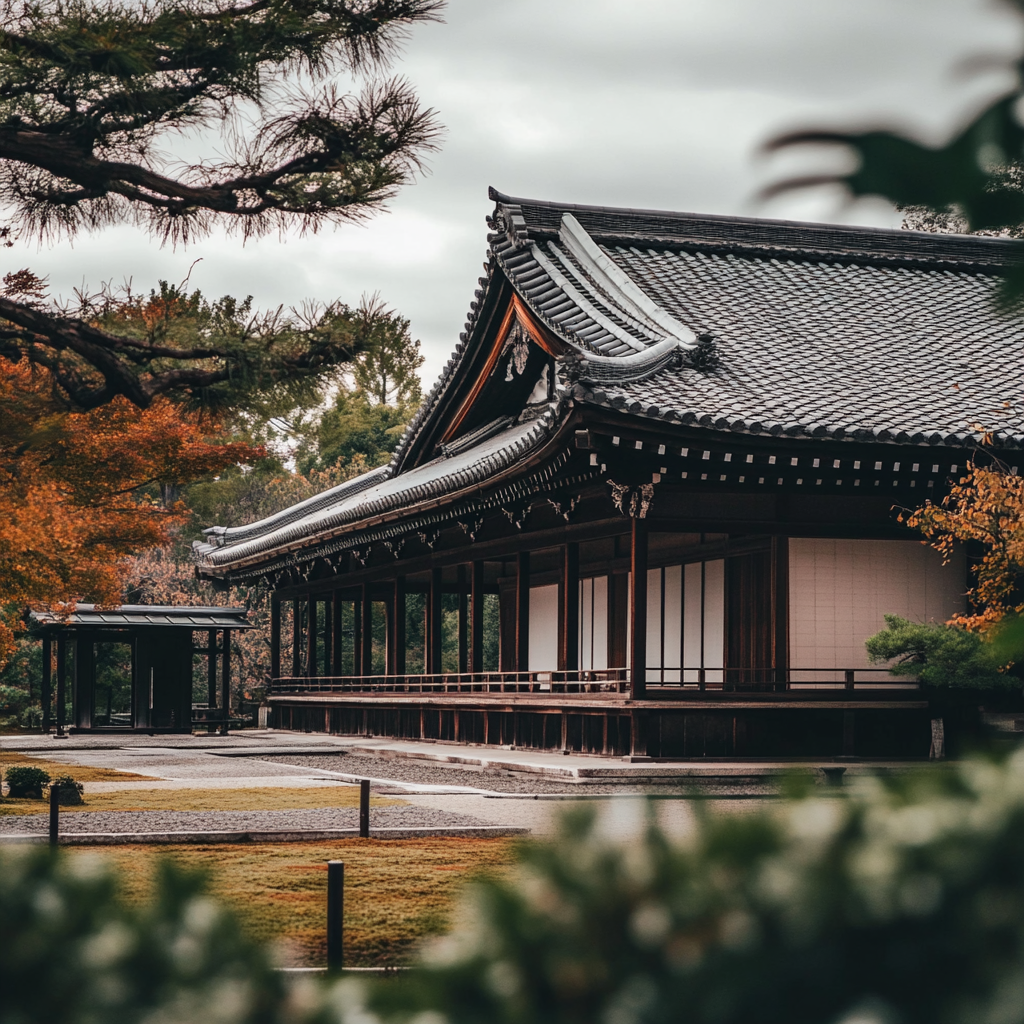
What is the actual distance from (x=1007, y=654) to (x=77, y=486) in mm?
16709

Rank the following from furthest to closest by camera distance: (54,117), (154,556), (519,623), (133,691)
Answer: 1. (154,556)
2. (133,691)
3. (519,623)
4. (54,117)

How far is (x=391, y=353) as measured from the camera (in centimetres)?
1095

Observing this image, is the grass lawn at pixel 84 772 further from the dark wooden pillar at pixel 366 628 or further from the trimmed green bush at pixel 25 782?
the dark wooden pillar at pixel 366 628

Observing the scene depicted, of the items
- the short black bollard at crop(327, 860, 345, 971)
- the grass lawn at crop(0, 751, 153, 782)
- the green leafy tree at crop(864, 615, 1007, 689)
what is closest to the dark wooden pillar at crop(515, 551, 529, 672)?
the grass lawn at crop(0, 751, 153, 782)

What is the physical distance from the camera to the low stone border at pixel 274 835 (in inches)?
391

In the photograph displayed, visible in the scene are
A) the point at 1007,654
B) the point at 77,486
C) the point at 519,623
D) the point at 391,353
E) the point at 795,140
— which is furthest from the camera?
the point at 519,623

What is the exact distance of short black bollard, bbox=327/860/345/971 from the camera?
206 inches

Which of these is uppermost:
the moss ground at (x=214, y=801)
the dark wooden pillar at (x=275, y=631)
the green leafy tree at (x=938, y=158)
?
the green leafy tree at (x=938, y=158)

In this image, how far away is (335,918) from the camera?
5410 mm

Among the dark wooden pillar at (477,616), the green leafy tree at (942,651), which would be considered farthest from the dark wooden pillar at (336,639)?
the green leafy tree at (942,651)

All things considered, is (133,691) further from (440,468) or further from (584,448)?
(584,448)

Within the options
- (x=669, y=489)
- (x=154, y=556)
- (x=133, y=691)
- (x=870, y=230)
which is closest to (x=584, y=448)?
(x=669, y=489)

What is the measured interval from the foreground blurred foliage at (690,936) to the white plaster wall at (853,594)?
1643 cm

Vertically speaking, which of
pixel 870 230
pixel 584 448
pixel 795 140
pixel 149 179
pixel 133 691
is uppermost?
pixel 870 230
